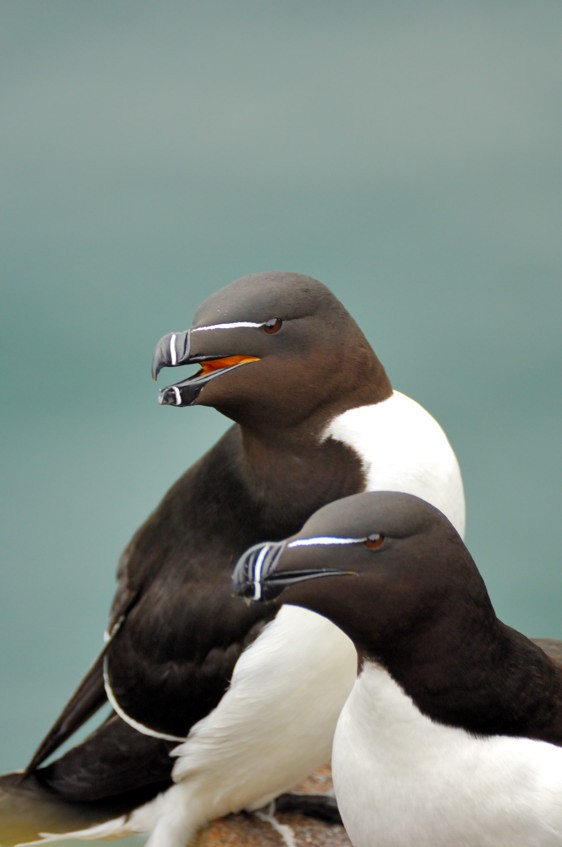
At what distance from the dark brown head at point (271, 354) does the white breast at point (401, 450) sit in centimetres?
6

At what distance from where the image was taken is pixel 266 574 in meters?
3.57

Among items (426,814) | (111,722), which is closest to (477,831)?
(426,814)

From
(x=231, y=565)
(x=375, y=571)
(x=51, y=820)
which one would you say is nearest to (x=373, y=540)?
(x=375, y=571)

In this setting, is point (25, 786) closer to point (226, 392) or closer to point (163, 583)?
point (163, 583)

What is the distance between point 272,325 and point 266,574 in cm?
109

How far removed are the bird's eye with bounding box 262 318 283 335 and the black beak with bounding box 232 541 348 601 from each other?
1.00 m

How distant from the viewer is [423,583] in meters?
3.69

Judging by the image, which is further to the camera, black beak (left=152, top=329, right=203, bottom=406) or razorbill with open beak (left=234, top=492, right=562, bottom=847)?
black beak (left=152, top=329, right=203, bottom=406)

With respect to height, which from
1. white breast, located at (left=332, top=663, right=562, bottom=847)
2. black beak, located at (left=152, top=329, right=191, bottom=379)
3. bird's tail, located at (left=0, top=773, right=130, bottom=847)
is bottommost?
bird's tail, located at (left=0, top=773, right=130, bottom=847)

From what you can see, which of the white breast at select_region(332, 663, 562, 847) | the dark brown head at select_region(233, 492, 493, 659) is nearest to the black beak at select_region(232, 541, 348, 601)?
the dark brown head at select_region(233, 492, 493, 659)

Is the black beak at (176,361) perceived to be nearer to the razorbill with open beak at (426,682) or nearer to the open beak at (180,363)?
the open beak at (180,363)

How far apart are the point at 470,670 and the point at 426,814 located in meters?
0.34

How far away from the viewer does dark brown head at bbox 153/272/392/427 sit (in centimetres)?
443

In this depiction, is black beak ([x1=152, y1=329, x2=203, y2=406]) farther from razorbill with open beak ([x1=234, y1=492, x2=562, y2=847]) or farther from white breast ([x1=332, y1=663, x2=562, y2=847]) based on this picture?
white breast ([x1=332, y1=663, x2=562, y2=847])
